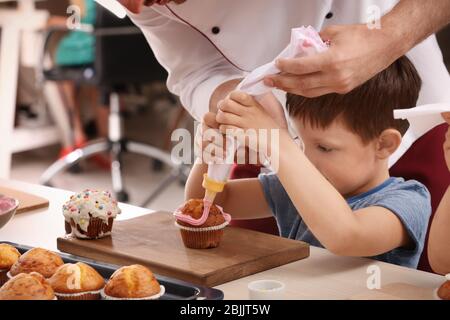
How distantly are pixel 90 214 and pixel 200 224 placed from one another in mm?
176

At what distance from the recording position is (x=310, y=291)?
1.09 metres

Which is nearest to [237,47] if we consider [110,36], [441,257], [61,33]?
[441,257]

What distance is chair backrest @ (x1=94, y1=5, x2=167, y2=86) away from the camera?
11.7ft

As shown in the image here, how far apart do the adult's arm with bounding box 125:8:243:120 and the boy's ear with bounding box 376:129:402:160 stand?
352 millimetres

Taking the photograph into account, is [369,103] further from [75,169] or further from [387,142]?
[75,169]

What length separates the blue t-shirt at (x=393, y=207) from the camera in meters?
1.30

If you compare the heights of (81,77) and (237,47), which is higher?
(237,47)

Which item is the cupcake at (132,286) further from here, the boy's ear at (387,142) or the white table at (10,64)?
the white table at (10,64)

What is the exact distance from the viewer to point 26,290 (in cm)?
94

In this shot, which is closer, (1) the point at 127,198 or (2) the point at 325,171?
(2) the point at 325,171

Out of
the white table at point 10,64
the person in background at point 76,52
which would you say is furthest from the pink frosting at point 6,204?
the person in background at point 76,52

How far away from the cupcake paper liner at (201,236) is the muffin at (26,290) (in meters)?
0.30
